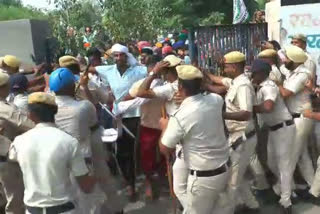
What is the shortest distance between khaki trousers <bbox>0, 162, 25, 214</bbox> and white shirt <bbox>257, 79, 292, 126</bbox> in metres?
2.52

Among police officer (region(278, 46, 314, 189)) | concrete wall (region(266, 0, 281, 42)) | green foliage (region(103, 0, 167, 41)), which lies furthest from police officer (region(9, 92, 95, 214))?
green foliage (region(103, 0, 167, 41))

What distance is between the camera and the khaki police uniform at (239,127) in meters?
4.93

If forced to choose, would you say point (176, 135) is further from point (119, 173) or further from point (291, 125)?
A: point (119, 173)

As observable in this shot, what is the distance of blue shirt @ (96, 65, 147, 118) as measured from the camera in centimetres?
625

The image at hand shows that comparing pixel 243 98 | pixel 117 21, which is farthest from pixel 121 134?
pixel 117 21

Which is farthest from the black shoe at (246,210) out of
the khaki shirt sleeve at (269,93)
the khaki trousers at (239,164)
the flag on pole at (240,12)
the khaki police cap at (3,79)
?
the flag on pole at (240,12)

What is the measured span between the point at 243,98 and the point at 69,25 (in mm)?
6103

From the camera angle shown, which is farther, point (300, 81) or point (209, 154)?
point (300, 81)

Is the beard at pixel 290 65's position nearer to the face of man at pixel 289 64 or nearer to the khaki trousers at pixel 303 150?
the face of man at pixel 289 64

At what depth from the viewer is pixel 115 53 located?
20.3 ft

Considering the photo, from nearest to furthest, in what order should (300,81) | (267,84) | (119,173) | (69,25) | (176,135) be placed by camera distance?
(176,135), (267,84), (300,81), (119,173), (69,25)

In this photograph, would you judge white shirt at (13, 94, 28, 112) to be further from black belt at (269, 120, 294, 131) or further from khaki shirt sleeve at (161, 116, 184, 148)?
black belt at (269, 120, 294, 131)

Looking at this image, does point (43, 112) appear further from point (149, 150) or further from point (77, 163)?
point (149, 150)

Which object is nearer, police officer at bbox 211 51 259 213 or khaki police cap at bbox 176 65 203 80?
khaki police cap at bbox 176 65 203 80
